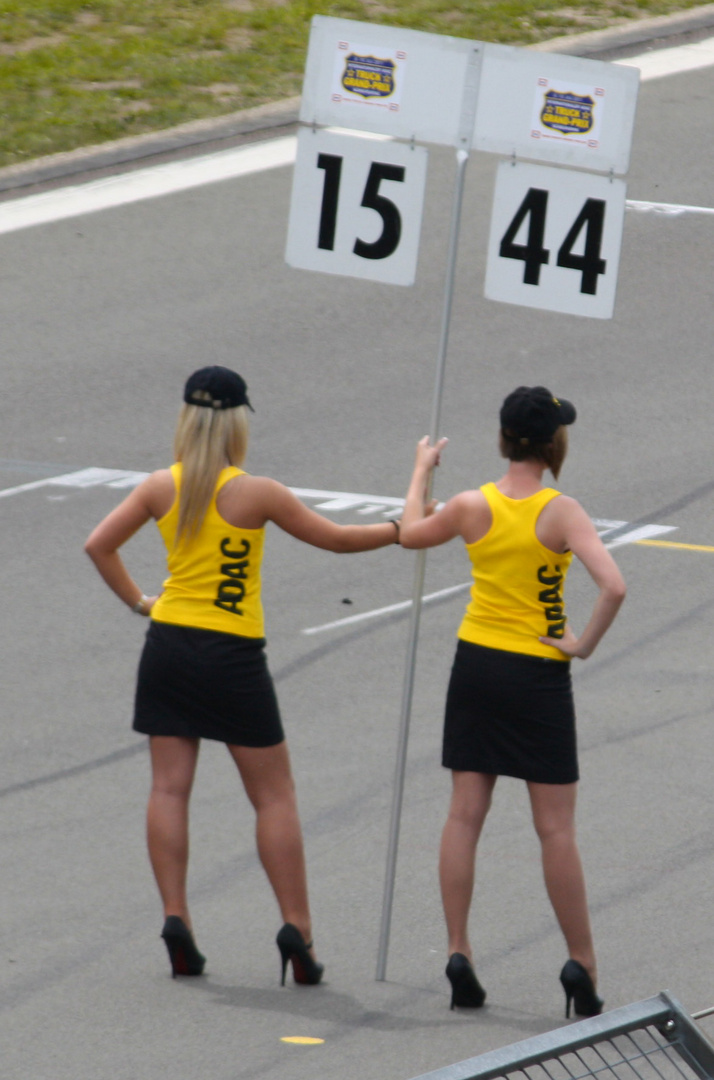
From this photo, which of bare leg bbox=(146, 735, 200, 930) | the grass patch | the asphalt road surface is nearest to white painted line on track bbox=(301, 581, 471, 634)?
the asphalt road surface

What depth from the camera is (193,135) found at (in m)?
15.6

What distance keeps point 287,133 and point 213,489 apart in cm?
1074

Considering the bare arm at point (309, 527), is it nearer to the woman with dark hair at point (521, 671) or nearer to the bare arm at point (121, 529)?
the woman with dark hair at point (521, 671)

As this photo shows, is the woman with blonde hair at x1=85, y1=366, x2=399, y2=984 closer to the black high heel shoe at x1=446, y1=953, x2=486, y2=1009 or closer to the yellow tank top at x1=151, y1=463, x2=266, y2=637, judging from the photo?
the yellow tank top at x1=151, y1=463, x2=266, y2=637

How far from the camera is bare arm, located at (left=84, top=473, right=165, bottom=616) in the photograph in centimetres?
558

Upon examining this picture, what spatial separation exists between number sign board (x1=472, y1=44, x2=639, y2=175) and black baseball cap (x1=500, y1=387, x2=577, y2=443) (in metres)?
0.81

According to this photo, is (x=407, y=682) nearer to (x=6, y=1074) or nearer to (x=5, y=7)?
(x=6, y=1074)

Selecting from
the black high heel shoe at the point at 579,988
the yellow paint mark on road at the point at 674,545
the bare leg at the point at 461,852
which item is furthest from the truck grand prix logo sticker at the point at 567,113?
the yellow paint mark on road at the point at 674,545

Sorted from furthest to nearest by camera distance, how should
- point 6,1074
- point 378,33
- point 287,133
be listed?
point 287,133
point 378,33
point 6,1074

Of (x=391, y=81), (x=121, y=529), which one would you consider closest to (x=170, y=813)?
(x=121, y=529)

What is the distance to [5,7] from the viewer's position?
59.3 ft

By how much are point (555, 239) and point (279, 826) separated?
2058 mm

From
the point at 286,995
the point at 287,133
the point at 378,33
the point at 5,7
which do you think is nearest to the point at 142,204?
the point at 287,133

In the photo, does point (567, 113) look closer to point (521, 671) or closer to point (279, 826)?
point (521, 671)
